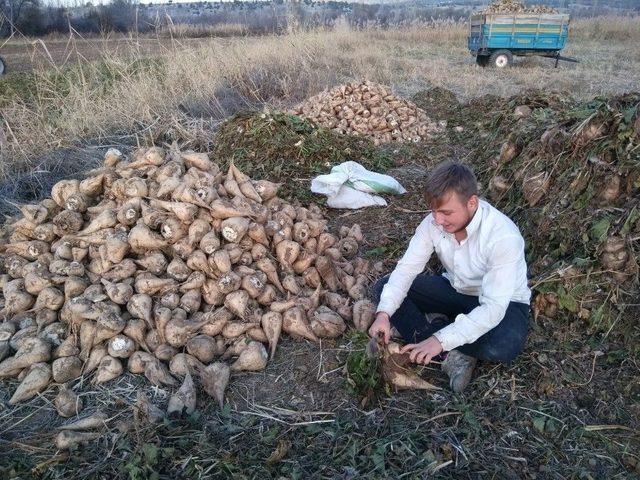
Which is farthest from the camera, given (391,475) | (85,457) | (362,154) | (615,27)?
(615,27)

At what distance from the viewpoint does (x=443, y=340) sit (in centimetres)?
229

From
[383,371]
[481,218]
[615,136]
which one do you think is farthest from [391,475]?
[615,136]

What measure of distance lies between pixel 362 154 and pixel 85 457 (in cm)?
402

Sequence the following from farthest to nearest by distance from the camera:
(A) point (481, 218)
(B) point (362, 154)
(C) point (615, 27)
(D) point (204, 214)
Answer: (C) point (615, 27) < (B) point (362, 154) < (D) point (204, 214) < (A) point (481, 218)

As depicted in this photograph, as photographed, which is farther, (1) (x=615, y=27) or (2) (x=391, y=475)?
(1) (x=615, y=27)

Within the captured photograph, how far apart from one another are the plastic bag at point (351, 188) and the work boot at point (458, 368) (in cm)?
209

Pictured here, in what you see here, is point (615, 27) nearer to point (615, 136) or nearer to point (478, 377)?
point (615, 136)

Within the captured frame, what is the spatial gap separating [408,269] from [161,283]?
1412 millimetres

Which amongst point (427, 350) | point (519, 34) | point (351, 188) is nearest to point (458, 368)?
point (427, 350)

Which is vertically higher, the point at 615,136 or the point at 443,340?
the point at 615,136

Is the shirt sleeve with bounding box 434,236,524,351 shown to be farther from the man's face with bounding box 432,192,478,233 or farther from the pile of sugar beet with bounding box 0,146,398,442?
the pile of sugar beet with bounding box 0,146,398,442

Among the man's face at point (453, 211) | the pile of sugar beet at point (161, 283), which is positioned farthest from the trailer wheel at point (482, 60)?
the man's face at point (453, 211)

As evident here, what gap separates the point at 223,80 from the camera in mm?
8156

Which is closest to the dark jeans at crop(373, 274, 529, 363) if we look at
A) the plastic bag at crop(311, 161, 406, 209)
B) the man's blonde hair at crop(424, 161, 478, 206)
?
the man's blonde hair at crop(424, 161, 478, 206)
